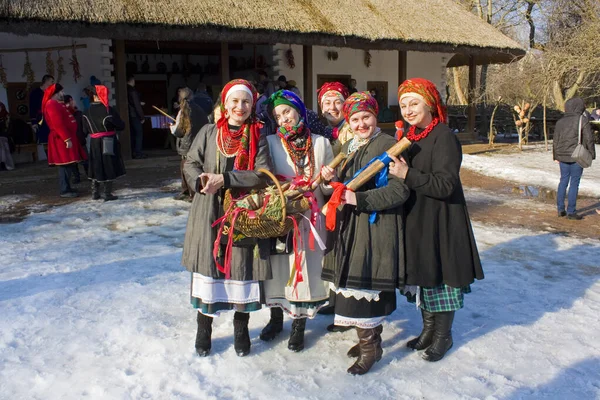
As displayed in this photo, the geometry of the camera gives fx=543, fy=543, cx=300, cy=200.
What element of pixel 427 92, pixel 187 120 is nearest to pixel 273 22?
pixel 187 120

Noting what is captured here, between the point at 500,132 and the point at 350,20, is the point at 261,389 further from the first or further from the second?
the point at 500,132

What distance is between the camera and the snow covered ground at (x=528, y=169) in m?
9.09

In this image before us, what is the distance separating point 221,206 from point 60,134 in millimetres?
5025

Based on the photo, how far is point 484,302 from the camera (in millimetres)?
3928

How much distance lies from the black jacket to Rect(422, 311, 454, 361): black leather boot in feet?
14.1

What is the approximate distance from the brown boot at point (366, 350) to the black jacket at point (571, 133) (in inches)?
184

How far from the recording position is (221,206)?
2.86m

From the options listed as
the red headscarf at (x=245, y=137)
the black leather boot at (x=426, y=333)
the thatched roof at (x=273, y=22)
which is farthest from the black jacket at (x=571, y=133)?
the thatched roof at (x=273, y=22)

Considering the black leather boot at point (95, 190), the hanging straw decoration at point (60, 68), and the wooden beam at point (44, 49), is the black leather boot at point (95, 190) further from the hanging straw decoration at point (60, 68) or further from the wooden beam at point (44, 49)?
the wooden beam at point (44, 49)

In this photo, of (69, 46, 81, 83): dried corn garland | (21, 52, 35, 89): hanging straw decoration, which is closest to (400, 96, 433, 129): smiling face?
(69, 46, 81, 83): dried corn garland

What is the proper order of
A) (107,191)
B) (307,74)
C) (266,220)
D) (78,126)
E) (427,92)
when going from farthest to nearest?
1. (307,74)
2. (78,126)
3. (107,191)
4. (427,92)
5. (266,220)

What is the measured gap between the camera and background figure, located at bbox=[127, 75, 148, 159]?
10453 millimetres

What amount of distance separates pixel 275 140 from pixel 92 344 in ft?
5.36

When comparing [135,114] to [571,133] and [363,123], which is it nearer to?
[571,133]
